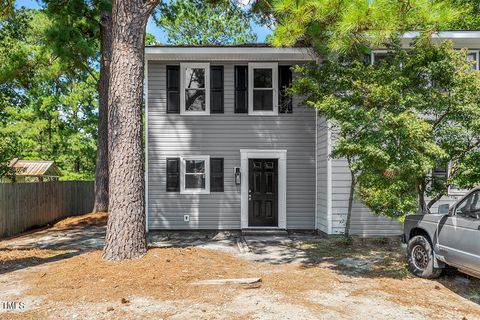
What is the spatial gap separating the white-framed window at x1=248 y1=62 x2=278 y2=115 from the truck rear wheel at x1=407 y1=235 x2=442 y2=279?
242 inches

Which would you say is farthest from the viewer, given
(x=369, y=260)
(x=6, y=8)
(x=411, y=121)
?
(x=6, y=8)

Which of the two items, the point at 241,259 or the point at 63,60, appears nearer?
the point at 241,259

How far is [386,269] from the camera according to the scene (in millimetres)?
7121

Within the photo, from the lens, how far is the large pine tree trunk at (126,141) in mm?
7043

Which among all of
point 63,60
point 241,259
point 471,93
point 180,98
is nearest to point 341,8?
point 471,93

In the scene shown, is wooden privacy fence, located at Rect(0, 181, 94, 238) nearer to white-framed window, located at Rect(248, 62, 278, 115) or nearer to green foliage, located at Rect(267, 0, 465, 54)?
white-framed window, located at Rect(248, 62, 278, 115)

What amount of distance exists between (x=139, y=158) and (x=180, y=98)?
15.7ft

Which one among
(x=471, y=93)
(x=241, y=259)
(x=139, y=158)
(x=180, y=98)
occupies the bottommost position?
(x=241, y=259)

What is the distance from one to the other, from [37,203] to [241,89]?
8175 mm

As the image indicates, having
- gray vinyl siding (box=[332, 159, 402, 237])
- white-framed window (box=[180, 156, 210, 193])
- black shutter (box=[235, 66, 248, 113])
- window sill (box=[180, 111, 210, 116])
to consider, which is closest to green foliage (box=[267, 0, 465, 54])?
gray vinyl siding (box=[332, 159, 402, 237])

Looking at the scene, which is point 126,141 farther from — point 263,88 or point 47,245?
point 263,88

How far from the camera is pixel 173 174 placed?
11641 mm

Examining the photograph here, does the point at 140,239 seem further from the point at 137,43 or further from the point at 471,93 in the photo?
the point at 471,93

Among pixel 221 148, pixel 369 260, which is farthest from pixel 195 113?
pixel 369 260
